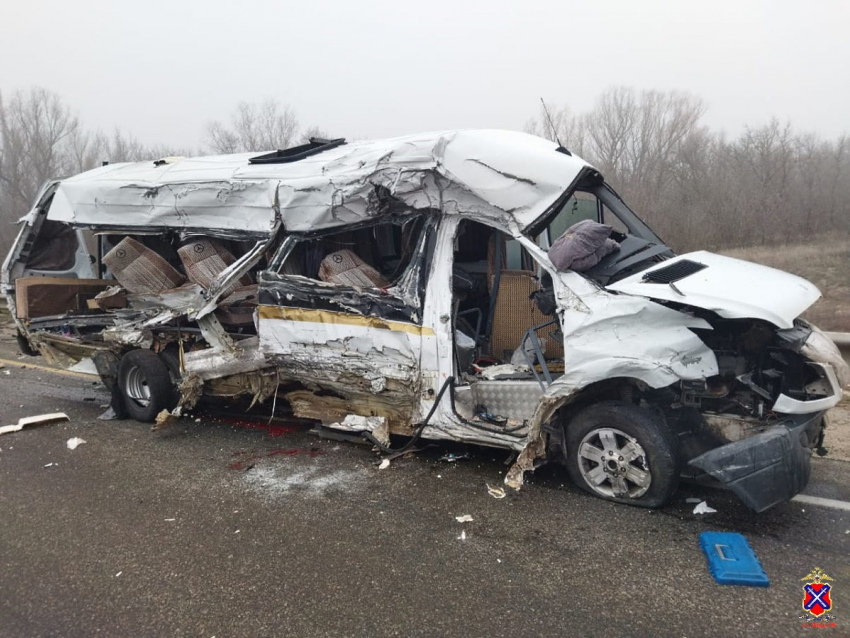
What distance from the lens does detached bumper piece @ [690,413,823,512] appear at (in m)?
3.16

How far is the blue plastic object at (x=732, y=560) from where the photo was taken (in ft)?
9.70

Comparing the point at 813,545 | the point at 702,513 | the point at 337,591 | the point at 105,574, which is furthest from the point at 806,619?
the point at 105,574

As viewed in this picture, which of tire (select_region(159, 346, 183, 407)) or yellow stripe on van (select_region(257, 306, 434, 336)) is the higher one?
yellow stripe on van (select_region(257, 306, 434, 336))

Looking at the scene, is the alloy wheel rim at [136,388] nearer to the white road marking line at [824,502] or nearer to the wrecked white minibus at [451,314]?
the wrecked white minibus at [451,314]

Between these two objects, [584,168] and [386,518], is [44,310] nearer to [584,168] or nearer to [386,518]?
[386,518]

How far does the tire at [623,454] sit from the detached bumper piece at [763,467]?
330mm

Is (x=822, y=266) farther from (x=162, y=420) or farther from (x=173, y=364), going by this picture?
(x=162, y=420)

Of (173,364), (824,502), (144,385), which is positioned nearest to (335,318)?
(173,364)

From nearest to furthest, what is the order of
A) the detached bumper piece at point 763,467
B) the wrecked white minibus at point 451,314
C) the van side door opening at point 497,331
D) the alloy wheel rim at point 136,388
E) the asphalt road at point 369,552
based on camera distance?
the asphalt road at point 369,552
the detached bumper piece at point 763,467
the wrecked white minibus at point 451,314
the van side door opening at point 497,331
the alloy wheel rim at point 136,388

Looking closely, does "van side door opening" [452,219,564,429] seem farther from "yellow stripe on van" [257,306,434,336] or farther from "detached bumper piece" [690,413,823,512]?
"detached bumper piece" [690,413,823,512]

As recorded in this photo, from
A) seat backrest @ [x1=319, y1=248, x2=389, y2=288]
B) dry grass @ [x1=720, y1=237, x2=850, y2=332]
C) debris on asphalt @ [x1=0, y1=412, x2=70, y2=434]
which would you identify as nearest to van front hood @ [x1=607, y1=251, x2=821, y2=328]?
seat backrest @ [x1=319, y1=248, x2=389, y2=288]

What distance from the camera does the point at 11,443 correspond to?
549cm

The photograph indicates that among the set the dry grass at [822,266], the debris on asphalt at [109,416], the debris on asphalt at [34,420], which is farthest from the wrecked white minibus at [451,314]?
the dry grass at [822,266]

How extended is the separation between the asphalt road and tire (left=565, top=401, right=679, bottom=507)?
5.4 inches
